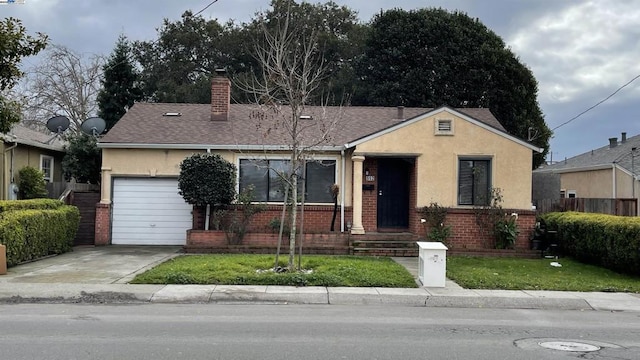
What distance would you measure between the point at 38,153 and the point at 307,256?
12.2 meters

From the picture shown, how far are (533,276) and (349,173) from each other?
7061 millimetres

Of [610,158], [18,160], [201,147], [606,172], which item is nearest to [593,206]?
[606,172]

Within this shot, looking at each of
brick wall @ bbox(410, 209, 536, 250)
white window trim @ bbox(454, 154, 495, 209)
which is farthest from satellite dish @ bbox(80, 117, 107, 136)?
white window trim @ bbox(454, 154, 495, 209)

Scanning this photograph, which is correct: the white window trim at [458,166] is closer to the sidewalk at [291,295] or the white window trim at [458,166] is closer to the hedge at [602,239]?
the hedge at [602,239]

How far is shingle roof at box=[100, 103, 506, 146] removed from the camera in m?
18.2

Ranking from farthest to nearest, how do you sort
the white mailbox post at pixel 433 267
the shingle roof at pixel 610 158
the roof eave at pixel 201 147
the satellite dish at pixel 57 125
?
the shingle roof at pixel 610 158
the satellite dish at pixel 57 125
the roof eave at pixel 201 147
the white mailbox post at pixel 433 267

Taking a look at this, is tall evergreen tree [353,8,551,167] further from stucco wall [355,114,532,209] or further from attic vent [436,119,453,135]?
attic vent [436,119,453,135]

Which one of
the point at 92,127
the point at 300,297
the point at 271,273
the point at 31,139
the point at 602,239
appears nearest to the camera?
the point at 300,297

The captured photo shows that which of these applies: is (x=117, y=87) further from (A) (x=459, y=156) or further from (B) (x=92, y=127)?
(A) (x=459, y=156)

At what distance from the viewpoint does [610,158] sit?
2708 centimetres

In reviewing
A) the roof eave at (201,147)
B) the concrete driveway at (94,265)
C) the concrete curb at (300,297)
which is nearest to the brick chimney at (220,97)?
the roof eave at (201,147)

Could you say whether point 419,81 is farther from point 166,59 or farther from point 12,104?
point 12,104

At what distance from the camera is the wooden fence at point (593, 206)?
17.0m

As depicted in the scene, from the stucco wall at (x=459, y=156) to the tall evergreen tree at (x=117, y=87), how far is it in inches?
726
